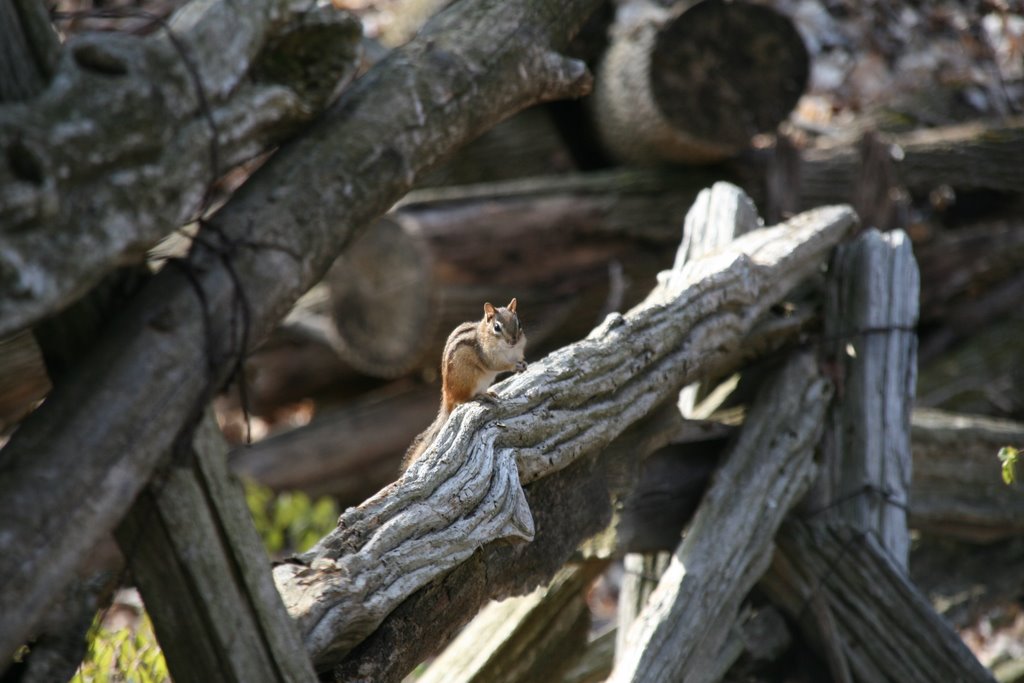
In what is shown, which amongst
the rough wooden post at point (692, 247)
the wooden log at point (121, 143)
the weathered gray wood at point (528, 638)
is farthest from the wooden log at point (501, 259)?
the wooden log at point (121, 143)

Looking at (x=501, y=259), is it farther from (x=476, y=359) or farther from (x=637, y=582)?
(x=476, y=359)

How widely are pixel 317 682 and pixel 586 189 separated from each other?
182 inches

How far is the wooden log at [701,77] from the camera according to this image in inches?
232

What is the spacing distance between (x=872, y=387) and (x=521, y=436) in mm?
1925

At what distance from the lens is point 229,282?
66.1 inches

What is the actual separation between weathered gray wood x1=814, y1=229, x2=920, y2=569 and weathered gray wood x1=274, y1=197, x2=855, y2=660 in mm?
263

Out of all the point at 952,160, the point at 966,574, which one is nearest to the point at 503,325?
the point at 966,574

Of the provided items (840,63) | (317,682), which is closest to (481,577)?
(317,682)

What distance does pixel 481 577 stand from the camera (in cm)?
230

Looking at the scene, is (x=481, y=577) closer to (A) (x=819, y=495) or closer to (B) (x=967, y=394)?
(A) (x=819, y=495)

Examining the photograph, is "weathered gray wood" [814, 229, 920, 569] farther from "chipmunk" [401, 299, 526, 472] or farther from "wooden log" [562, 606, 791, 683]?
"chipmunk" [401, 299, 526, 472]

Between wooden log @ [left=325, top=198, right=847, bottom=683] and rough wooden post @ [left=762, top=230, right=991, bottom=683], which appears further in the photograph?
rough wooden post @ [left=762, top=230, right=991, bottom=683]

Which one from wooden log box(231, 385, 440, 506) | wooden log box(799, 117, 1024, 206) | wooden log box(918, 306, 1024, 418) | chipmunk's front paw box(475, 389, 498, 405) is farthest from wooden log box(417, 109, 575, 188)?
chipmunk's front paw box(475, 389, 498, 405)

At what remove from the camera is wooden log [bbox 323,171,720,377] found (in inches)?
219
